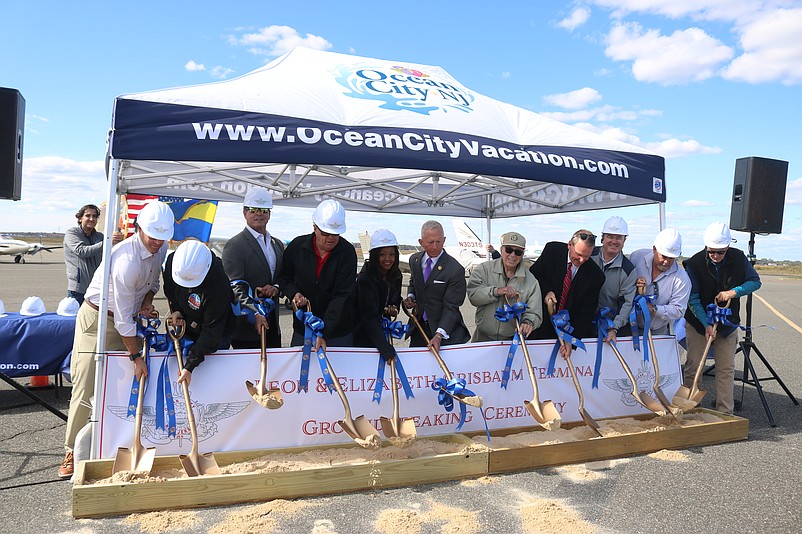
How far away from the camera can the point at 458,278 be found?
432 centimetres

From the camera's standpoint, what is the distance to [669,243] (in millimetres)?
4570

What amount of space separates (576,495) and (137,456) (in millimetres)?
2660

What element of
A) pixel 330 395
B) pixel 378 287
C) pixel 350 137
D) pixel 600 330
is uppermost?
pixel 350 137

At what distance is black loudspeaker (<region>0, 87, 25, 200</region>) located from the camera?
13.4 feet

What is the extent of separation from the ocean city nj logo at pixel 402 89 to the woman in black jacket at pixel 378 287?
3.75 feet

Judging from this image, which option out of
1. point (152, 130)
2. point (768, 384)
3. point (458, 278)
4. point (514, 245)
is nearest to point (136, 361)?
point (152, 130)

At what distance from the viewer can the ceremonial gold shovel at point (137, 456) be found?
3.20 meters

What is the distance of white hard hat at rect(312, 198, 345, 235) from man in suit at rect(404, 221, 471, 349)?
0.82 meters

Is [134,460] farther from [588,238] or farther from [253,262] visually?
[588,238]

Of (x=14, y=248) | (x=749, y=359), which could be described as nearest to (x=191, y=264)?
(x=749, y=359)

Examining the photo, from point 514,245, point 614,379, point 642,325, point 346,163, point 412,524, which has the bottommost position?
point 412,524

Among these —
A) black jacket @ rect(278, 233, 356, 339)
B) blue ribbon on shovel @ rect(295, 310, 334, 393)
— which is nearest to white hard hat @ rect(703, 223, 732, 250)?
black jacket @ rect(278, 233, 356, 339)

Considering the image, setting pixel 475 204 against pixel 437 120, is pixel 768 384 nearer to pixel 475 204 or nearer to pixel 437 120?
pixel 475 204

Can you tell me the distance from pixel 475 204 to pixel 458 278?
139 inches
